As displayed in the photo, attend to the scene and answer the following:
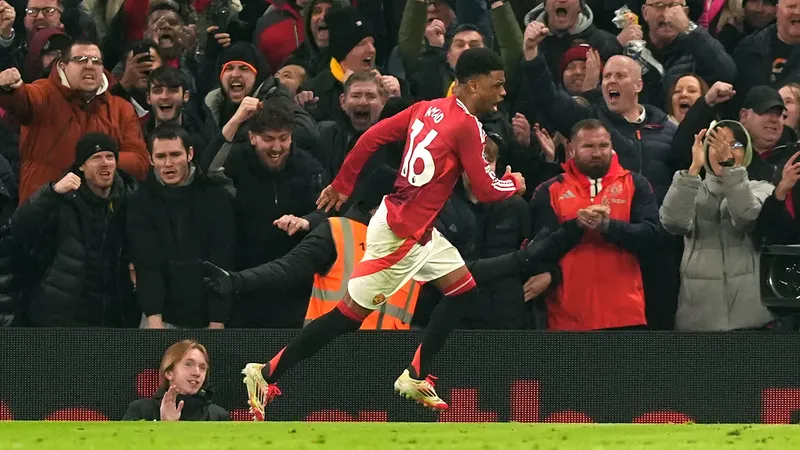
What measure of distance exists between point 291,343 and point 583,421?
183cm

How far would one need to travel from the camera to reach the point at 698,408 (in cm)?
902

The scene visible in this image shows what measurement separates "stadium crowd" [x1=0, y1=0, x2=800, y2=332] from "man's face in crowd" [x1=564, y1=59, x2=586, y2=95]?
0.01m

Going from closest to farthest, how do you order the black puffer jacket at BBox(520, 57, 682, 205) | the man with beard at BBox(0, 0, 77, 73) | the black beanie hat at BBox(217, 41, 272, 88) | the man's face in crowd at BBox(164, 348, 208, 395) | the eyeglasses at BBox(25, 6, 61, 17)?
1. the man's face in crowd at BBox(164, 348, 208, 395)
2. the black puffer jacket at BBox(520, 57, 682, 205)
3. the black beanie hat at BBox(217, 41, 272, 88)
4. the man with beard at BBox(0, 0, 77, 73)
5. the eyeglasses at BBox(25, 6, 61, 17)

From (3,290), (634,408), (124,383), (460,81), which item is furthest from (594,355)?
(3,290)

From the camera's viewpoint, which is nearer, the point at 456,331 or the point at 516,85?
the point at 456,331

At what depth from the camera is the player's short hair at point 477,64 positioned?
8.49 metres

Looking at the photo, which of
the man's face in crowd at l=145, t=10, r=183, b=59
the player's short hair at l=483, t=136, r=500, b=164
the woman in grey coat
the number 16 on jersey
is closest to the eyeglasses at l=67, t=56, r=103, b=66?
the man's face in crowd at l=145, t=10, r=183, b=59

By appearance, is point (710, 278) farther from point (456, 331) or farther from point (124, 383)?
point (124, 383)

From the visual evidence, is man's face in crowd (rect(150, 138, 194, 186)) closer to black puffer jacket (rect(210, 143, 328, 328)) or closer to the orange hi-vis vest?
black puffer jacket (rect(210, 143, 328, 328))

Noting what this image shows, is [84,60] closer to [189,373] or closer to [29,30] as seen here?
[29,30]

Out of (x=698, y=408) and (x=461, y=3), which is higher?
(x=461, y=3)

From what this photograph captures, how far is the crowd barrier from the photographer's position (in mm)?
8977

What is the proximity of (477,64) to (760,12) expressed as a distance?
449 centimetres

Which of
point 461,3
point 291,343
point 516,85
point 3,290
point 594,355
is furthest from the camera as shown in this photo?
point 461,3
